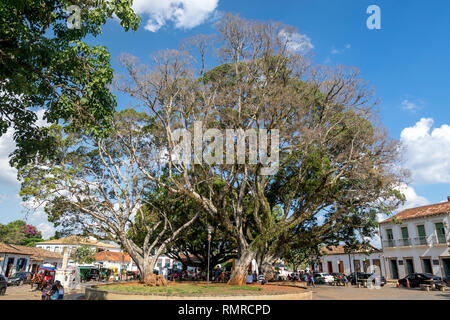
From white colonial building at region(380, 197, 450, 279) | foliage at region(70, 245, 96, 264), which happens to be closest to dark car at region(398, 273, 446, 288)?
white colonial building at region(380, 197, 450, 279)

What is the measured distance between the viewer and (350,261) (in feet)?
138

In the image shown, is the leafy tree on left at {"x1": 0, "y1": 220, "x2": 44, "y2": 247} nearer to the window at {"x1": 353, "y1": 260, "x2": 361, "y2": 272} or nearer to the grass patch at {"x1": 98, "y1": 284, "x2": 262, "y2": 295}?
the grass patch at {"x1": 98, "y1": 284, "x2": 262, "y2": 295}

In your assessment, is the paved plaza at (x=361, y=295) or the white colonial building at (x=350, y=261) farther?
the white colonial building at (x=350, y=261)

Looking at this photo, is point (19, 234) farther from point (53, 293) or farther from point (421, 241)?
point (421, 241)

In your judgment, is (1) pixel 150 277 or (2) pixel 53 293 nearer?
(2) pixel 53 293

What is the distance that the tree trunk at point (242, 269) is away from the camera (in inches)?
753

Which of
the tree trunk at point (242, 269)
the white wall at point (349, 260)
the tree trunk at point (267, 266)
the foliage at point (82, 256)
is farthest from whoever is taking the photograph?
the foliage at point (82, 256)

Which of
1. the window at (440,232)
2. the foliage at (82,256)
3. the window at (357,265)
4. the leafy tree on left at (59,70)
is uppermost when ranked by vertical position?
the leafy tree on left at (59,70)

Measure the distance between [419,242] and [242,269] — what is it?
23.4 m

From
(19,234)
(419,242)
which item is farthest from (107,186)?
(19,234)

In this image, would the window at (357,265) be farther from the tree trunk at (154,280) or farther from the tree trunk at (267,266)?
the tree trunk at (154,280)

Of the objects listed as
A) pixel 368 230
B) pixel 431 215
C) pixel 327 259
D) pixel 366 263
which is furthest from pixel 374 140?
pixel 327 259

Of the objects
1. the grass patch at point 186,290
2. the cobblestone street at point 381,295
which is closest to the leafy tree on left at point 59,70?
the grass patch at point 186,290
